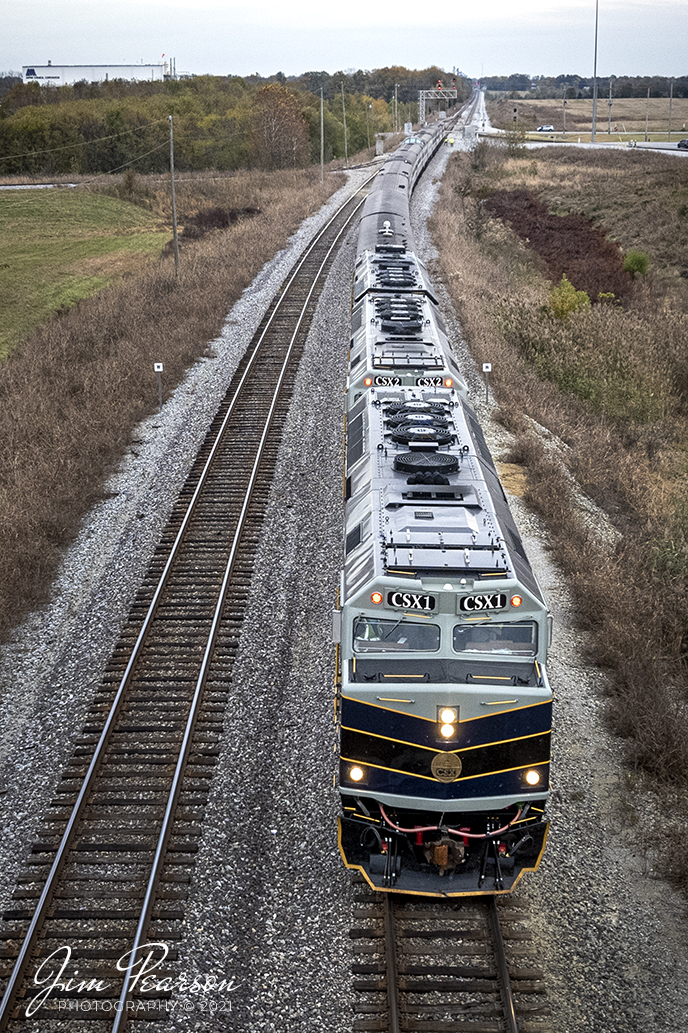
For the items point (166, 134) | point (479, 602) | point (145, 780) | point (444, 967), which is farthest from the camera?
point (166, 134)

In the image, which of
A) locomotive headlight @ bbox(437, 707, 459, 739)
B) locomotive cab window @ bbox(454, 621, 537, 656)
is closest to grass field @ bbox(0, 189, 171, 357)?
locomotive cab window @ bbox(454, 621, 537, 656)

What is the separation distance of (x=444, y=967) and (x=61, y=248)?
5741 cm

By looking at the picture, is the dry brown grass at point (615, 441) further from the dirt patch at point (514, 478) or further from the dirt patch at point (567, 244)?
the dirt patch at point (567, 244)

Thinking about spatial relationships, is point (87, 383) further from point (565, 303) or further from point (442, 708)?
point (442, 708)

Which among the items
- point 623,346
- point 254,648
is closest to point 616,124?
point 623,346

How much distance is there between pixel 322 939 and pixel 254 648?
558cm

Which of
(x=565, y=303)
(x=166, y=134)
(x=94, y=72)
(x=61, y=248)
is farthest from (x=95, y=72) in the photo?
(x=565, y=303)

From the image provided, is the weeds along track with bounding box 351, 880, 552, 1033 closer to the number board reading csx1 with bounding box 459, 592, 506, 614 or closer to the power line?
the number board reading csx1 with bounding box 459, 592, 506, 614

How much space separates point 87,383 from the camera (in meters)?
24.3

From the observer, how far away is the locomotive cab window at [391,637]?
871 centimetres

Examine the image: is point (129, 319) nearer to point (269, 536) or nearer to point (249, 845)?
point (269, 536)

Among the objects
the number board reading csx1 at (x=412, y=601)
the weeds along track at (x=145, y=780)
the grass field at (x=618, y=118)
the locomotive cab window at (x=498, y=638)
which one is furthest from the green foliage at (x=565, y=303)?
the grass field at (x=618, y=118)

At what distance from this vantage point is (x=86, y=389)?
24188mm

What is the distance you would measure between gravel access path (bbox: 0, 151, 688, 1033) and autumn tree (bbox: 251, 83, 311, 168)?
237 ft
